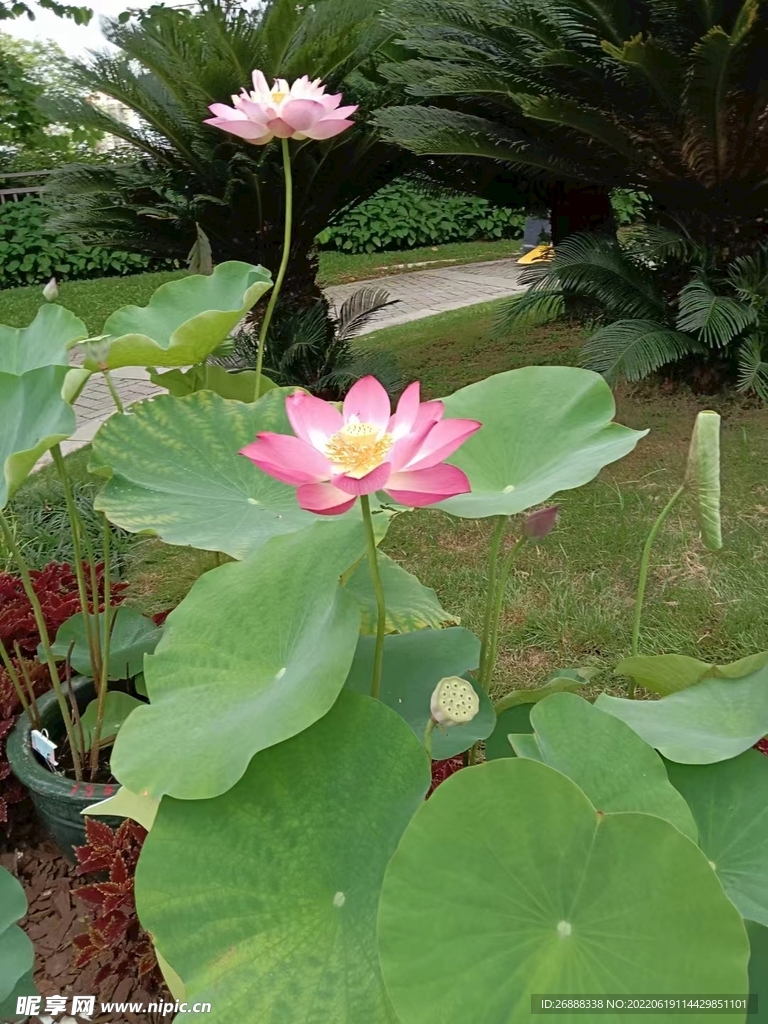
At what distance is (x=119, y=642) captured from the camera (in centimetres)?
151

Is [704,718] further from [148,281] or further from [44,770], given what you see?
[148,281]

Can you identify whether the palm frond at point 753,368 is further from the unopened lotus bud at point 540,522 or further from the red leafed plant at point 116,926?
the red leafed plant at point 116,926

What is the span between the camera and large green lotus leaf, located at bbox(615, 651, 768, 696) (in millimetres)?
928

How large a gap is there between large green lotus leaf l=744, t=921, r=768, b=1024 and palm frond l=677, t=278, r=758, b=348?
9.07 ft

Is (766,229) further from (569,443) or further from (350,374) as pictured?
(569,443)

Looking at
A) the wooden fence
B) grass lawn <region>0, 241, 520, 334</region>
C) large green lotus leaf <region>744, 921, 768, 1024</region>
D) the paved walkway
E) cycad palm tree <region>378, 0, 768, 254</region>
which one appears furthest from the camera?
the wooden fence

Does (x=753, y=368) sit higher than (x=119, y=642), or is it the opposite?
(x=119, y=642)

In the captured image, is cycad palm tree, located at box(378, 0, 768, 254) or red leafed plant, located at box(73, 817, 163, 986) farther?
cycad palm tree, located at box(378, 0, 768, 254)

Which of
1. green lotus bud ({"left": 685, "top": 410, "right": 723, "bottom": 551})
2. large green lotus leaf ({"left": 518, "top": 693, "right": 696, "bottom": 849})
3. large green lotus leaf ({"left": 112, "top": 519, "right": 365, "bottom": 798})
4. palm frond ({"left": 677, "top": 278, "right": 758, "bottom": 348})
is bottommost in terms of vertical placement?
palm frond ({"left": 677, "top": 278, "right": 758, "bottom": 348})

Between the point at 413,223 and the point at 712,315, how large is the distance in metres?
7.28

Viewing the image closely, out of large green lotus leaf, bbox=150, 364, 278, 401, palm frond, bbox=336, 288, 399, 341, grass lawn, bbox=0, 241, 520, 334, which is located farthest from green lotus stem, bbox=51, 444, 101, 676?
grass lawn, bbox=0, 241, 520, 334

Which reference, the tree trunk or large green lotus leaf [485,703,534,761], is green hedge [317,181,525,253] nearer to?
the tree trunk

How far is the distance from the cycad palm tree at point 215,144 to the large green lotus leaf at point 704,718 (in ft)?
10.4

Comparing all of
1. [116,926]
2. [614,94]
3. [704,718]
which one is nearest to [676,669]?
[704,718]
